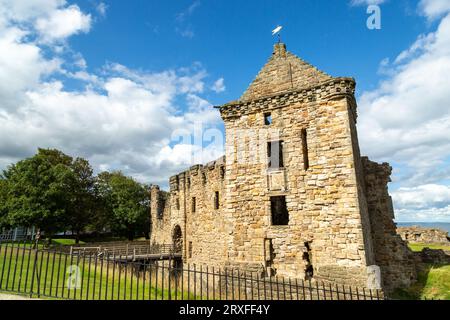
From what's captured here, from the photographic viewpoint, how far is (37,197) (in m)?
29.3

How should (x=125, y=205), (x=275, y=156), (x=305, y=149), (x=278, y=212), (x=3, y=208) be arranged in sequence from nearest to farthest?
(x=305, y=149) → (x=275, y=156) → (x=278, y=212) → (x=3, y=208) → (x=125, y=205)

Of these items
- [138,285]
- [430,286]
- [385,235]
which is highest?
[385,235]

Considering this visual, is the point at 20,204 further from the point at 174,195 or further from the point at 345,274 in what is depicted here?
the point at 345,274

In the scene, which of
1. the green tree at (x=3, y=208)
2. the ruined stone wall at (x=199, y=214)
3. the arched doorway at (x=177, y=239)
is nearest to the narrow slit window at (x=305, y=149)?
the ruined stone wall at (x=199, y=214)

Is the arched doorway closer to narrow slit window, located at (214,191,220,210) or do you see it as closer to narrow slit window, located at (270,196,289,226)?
narrow slit window, located at (214,191,220,210)

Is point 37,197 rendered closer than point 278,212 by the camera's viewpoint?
No

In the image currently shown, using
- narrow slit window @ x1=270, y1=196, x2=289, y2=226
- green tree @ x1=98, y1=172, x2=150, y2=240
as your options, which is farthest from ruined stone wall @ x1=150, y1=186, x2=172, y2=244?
narrow slit window @ x1=270, y1=196, x2=289, y2=226

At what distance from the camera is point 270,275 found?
478 inches

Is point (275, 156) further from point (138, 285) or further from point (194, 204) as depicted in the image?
point (194, 204)

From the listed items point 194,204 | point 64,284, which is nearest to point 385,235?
point 194,204

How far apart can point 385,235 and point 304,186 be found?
607 centimetres

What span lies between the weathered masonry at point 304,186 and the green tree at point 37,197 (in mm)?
23414

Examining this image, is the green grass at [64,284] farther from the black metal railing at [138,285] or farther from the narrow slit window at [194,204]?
the narrow slit window at [194,204]
